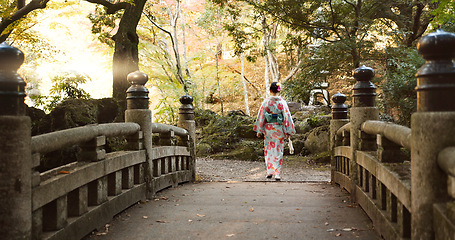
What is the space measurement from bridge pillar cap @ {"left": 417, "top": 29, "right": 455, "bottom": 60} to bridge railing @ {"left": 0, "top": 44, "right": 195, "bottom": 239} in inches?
92.4

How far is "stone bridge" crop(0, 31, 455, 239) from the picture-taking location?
2.14m

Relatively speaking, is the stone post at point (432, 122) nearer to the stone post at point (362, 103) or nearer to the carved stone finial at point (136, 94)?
the stone post at point (362, 103)

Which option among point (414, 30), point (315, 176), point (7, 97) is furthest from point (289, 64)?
point (7, 97)

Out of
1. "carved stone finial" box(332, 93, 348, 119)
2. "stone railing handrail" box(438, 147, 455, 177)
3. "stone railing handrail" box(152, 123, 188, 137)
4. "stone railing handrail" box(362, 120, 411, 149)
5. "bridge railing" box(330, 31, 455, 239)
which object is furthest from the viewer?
"carved stone finial" box(332, 93, 348, 119)

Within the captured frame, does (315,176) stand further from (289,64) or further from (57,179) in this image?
(289,64)

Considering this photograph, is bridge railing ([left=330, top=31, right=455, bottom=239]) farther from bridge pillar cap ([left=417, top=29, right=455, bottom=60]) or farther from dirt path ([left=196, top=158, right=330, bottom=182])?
dirt path ([left=196, top=158, right=330, bottom=182])

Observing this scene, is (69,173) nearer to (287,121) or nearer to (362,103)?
(362,103)

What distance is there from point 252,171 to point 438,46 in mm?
8442

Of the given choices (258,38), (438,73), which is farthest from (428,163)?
(258,38)

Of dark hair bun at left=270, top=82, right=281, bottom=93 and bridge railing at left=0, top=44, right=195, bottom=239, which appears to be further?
dark hair bun at left=270, top=82, right=281, bottom=93

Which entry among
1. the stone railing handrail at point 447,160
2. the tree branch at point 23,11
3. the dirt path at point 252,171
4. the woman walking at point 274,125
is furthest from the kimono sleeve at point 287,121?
the tree branch at point 23,11

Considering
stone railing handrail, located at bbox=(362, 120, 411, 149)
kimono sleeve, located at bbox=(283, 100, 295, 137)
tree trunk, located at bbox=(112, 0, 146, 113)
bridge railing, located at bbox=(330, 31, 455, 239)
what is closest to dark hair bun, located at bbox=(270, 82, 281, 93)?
kimono sleeve, located at bbox=(283, 100, 295, 137)

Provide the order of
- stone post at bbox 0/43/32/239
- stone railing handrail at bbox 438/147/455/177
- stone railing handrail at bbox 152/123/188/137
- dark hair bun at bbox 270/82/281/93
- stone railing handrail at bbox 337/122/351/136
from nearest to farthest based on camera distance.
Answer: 1. stone railing handrail at bbox 438/147/455/177
2. stone post at bbox 0/43/32/239
3. stone railing handrail at bbox 337/122/351/136
4. stone railing handrail at bbox 152/123/188/137
5. dark hair bun at bbox 270/82/281/93

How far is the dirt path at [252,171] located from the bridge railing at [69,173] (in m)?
3.73
